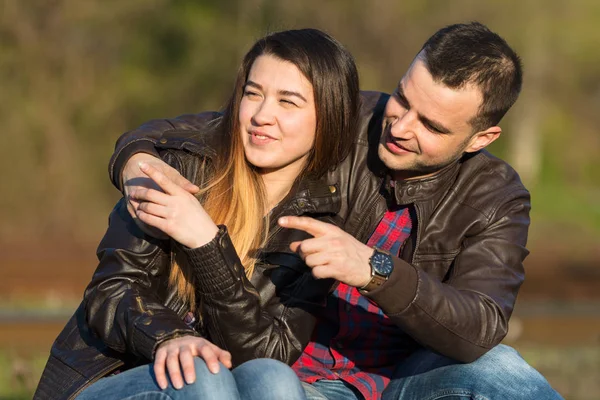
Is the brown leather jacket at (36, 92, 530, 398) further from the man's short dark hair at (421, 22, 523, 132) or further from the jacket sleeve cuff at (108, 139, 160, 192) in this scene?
the man's short dark hair at (421, 22, 523, 132)

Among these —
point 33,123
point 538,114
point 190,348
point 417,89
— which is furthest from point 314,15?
point 190,348

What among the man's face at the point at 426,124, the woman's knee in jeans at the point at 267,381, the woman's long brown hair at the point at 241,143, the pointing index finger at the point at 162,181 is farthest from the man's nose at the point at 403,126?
the woman's knee in jeans at the point at 267,381

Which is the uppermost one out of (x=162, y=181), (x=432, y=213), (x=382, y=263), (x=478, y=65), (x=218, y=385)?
(x=478, y=65)

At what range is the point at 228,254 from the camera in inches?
126

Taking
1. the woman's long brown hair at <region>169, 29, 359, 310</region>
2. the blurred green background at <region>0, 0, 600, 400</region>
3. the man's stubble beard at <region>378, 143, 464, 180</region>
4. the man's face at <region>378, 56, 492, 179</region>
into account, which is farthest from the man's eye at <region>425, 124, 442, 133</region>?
the blurred green background at <region>0, 0, 600, 400</region>

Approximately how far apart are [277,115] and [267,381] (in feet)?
3.59

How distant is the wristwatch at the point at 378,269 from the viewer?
309 cm

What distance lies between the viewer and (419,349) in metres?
3.74

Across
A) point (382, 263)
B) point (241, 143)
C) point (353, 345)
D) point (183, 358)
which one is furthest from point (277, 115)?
point (183, 358)

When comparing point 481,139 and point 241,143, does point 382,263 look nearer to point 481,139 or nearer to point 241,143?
point 241,143

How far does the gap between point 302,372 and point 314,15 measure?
12398 mm

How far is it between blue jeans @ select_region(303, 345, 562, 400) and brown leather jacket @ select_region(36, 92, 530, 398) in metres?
0.08

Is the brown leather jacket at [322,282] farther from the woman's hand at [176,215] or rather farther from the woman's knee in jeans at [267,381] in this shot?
the woman's knee in jeans at [267,381]

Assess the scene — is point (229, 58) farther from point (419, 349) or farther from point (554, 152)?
point (419, 349)
